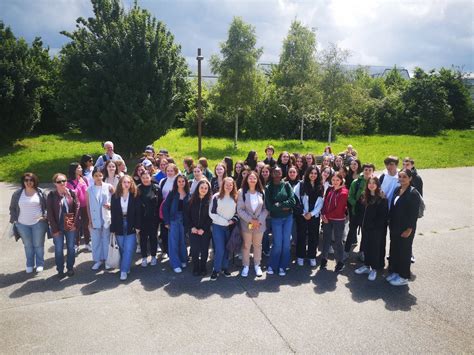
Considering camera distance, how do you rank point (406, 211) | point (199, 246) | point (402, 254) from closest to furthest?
point (406, 211)
point (402, 254)
point (199, 246)

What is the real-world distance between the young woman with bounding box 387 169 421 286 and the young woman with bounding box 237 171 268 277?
2.14m

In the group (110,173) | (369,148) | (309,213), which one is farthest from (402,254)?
(369,148)

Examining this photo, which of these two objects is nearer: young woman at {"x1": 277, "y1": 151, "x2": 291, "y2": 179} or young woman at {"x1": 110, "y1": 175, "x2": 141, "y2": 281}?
young woman at {"x1": 110, "y1": 175, "x2": 141, "y2": 281}

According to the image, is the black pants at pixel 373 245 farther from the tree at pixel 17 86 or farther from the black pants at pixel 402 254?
the tree at pixel 17 86

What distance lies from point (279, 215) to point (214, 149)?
14.3m

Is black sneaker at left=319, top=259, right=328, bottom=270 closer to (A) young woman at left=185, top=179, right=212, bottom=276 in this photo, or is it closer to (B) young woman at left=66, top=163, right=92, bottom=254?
(A) young woman at left=185, top=179, right=212, bottom=276

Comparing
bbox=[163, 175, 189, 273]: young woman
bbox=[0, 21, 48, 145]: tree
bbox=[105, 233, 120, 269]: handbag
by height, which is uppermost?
bbox=[0, 21, 48, 145]: tree

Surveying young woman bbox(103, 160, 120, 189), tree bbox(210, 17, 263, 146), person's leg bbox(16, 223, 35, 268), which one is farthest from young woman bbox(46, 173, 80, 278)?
tree bbox(210, 17, 263, 146)

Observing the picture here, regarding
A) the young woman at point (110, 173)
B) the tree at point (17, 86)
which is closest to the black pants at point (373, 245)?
the young woman at point (110, 173)

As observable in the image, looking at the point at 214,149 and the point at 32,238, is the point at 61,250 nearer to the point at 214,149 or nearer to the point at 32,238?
the point at 32,238

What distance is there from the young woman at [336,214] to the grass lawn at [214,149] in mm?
9508

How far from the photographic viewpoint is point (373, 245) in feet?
18.6

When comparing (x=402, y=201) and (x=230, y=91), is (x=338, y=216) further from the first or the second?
(x=230, y=91)

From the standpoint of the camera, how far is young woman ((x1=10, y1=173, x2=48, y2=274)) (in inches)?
217
